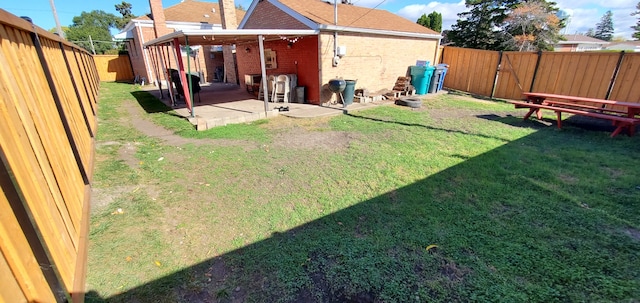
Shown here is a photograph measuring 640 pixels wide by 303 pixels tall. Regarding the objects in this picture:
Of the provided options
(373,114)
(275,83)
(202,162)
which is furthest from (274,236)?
(275,83)

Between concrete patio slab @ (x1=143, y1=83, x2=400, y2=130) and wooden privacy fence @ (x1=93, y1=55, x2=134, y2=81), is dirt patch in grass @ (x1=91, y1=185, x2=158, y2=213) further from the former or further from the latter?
wooden privacy fence @ (x1=93, y1=55, x2=134, y2=81)

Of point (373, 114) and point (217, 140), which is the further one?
point (373, 114)

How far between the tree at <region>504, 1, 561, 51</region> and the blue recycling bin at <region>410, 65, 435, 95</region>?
14393 millimetres

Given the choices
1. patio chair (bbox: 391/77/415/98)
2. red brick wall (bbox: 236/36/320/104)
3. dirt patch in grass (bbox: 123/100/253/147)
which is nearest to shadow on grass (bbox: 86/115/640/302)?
dirt patch in grass (bbox: 123/100/253/147)

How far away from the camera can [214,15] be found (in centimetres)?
2211

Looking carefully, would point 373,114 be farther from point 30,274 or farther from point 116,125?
point 30,274

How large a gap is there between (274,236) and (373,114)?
21.1 ft

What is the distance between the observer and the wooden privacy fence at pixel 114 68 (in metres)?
20.6

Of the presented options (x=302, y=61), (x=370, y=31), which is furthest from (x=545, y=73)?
(x=302, y=61)

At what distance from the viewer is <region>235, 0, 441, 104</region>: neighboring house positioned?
9.67 metres

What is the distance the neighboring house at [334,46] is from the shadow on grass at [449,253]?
700cm

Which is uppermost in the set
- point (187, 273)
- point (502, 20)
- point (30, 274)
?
point (502, 20)

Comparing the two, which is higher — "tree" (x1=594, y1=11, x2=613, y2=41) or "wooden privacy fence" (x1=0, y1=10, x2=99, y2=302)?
"tree" (x1=594, y1=11, x2=613, y2=41)

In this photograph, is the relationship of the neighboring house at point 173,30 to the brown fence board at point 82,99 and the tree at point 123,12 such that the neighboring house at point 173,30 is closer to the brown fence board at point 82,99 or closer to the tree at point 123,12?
the brown fence board at point 82,99
